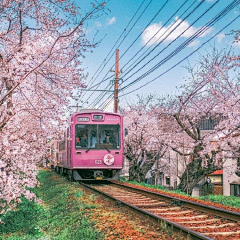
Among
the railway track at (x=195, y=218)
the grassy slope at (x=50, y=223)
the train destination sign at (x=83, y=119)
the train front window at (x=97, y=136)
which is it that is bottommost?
the grassy slope at (x=50, y=223)

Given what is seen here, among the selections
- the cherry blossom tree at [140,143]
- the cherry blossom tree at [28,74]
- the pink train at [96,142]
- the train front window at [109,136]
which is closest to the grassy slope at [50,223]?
the cherry blossom tree at [28,74]

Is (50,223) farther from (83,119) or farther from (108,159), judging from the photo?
(83,119)

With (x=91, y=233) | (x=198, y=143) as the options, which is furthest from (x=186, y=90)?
(x=91, y=233)

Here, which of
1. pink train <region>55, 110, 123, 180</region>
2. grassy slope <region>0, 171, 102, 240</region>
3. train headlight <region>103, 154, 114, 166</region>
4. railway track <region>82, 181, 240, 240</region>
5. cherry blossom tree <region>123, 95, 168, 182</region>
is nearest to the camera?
railway track <region>82, 181, 240, 240</region>

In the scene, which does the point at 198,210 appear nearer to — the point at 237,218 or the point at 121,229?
the point at 237,218

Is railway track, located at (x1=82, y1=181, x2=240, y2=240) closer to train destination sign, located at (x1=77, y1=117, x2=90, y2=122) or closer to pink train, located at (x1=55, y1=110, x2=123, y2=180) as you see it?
pink train, located at (x1=55, y1=110, x2=123, y2=180)

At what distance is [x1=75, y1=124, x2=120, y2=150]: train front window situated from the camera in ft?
49.9

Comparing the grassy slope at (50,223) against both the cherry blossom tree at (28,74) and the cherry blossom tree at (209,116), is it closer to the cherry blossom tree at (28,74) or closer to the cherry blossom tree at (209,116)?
the cherry blossom tree at (28,74)

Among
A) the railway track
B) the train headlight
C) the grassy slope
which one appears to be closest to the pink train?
the train headlight

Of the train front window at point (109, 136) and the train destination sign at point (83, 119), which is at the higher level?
the train destination sign at point (83, 119)

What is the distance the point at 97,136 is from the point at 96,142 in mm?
255

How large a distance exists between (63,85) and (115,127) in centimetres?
740

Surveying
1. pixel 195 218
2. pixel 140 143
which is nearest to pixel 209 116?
pixel 140 143

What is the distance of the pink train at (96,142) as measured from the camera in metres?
15.1
